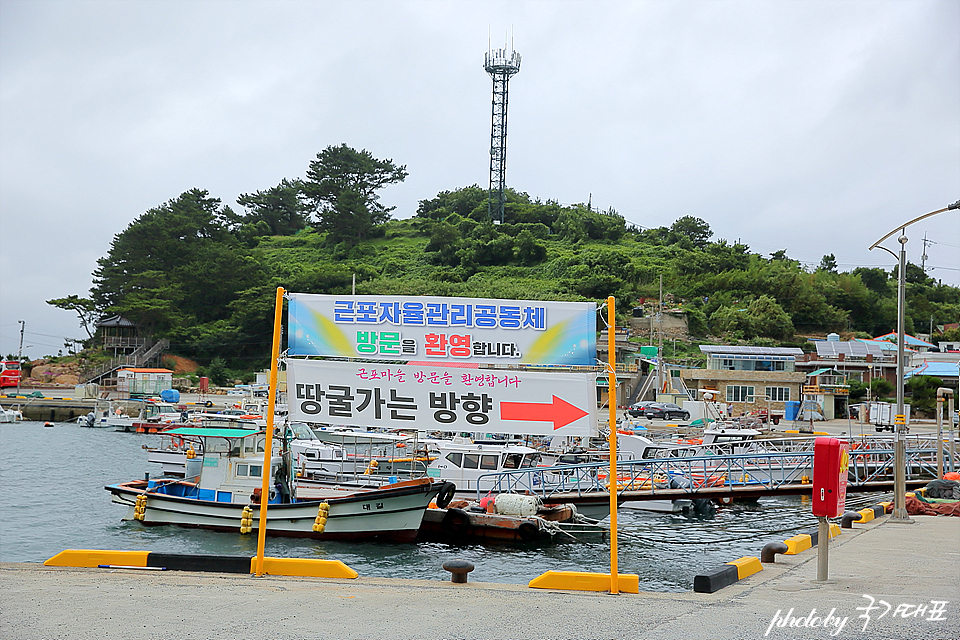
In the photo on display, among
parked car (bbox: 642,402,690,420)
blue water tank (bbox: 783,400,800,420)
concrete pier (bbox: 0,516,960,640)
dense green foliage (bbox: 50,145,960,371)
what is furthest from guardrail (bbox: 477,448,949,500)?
dense green foliage (bbox: 50,145,960,371)

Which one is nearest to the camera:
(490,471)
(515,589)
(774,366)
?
(515,589)

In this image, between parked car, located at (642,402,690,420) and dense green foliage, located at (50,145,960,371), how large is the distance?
93.4 feet

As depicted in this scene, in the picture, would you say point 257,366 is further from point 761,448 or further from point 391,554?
point 391,554

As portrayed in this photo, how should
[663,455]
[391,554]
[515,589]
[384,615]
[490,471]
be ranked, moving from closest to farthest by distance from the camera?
1. [384,615]
2. [515,589]
3. [391,554]
4. [490,471]
5. [663,455]

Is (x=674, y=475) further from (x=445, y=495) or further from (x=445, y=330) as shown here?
(x=445, y=330)

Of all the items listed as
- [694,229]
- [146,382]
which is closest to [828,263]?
[694,229]

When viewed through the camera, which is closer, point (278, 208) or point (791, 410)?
point (791, 410)

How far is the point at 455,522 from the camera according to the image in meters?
20.8

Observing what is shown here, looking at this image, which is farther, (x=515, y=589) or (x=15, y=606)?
(x=515, y=589)

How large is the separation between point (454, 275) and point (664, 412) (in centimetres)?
4738

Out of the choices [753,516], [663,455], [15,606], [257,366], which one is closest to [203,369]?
[257,366]

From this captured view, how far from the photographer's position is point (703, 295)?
287 feet

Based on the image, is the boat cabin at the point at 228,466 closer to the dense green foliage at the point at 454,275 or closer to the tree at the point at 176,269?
the dense green foliage at the point at 454,275

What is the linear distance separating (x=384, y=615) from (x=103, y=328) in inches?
3459
